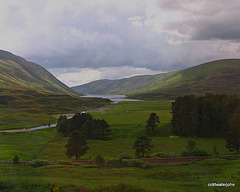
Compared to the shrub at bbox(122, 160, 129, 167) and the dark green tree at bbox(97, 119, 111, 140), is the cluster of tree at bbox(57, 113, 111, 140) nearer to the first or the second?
the dark green tree at bbox(97, 119, 111, 140)

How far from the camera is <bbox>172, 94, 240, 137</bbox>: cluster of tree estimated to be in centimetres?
10275

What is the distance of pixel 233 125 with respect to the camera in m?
67.8

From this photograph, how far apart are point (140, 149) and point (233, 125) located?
3366 cm

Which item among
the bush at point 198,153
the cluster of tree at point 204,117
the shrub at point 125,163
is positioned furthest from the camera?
the cluster of tree at point 204,117

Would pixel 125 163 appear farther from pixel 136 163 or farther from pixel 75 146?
pixel 75 146

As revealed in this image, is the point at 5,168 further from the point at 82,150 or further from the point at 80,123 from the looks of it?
the point at 80,123

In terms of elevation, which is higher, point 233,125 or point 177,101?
point 177,101

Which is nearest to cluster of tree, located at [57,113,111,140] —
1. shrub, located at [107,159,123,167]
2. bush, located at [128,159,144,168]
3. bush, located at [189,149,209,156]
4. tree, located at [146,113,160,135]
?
tree, located at [146,113,160,135]

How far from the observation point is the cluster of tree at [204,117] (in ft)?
337

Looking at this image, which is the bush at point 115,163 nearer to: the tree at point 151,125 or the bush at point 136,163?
the bush at point 136,163

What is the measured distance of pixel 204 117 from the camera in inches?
4099

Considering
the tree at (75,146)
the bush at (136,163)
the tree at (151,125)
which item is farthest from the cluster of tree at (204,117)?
Result: the bush at (136,163)

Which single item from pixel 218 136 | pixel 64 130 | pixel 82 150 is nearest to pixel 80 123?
pixel 64 130

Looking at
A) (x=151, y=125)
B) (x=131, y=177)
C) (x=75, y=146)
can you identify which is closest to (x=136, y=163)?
(x=131, y=177)
